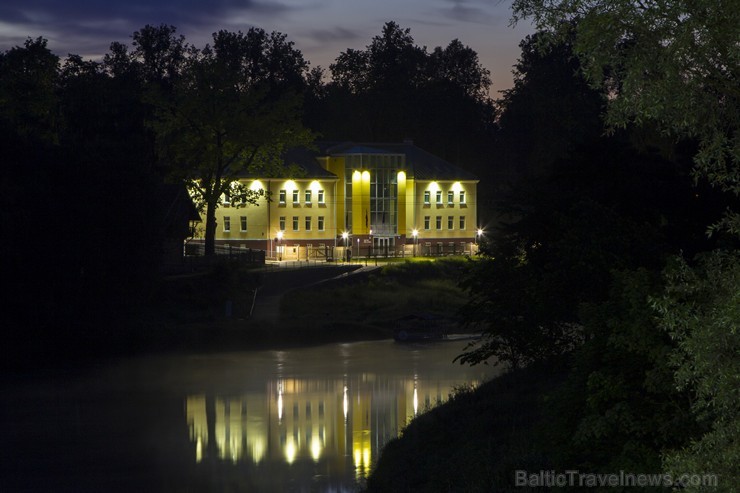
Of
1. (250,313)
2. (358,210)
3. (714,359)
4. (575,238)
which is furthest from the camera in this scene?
(358,210)

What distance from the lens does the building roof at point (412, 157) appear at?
92.4 m

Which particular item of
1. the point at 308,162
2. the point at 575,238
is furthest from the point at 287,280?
the point at 575,238

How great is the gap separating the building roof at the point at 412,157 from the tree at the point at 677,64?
258 ft

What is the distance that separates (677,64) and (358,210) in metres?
80.1

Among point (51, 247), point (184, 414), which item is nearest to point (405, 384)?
point (184, 414)

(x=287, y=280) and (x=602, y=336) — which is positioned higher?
(x=602, y=336)

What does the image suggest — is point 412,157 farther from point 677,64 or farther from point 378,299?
point 677,64

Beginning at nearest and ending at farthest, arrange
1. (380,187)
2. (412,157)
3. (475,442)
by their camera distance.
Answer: (475,442) < (380,187) < (412,157)

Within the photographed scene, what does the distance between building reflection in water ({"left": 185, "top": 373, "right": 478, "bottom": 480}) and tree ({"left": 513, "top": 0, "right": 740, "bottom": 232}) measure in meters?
17.1

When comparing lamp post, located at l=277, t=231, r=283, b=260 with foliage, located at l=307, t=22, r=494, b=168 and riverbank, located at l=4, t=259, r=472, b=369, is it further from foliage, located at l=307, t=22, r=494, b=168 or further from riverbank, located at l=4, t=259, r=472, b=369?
foliage, located at l=307, t=22, r=494, b=168

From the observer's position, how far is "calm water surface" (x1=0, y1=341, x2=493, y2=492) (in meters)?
28.3

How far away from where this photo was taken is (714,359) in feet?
36.2

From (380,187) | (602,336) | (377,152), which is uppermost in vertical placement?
(377,152)

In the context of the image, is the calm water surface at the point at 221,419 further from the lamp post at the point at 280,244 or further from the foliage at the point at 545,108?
the lamp post at the point at 280,244
